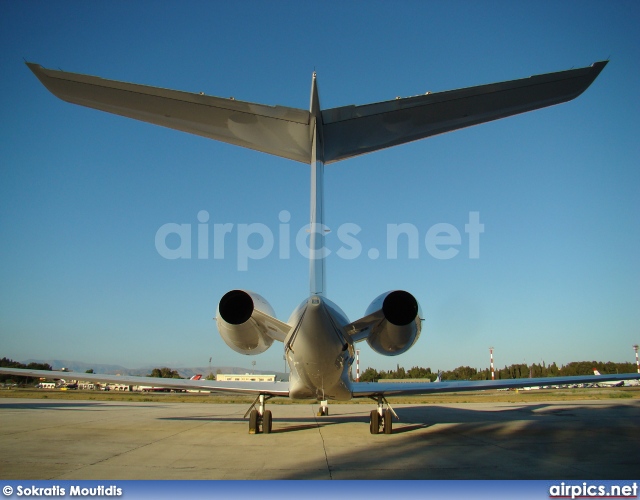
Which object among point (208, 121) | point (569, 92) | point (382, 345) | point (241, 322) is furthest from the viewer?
point (382, 345)

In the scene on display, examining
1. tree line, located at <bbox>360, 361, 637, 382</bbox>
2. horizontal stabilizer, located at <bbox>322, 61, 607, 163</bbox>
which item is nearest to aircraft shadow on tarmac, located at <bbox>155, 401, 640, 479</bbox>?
horizontal stabilizer, located at <bbox>322, 61, 607, 163</bbox>

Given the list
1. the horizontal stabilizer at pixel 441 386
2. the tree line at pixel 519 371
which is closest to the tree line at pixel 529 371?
the tree line at pixel 519 371

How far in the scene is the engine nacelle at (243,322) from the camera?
7.86 m

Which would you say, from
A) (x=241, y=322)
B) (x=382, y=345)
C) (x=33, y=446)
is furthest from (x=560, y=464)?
(x=33, y=446)

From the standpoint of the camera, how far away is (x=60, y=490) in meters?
4.05

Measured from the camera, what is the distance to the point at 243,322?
25.7 ft

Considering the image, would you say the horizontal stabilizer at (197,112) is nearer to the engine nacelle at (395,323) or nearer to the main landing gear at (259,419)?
the engine nacelle at (395,323)

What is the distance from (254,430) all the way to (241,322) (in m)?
3.11

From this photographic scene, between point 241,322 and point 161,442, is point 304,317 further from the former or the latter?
point 161,442

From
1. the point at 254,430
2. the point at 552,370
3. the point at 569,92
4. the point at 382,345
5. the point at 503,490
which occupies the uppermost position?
the point at 569,92

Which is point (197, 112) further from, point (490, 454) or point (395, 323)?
point (490, 454)

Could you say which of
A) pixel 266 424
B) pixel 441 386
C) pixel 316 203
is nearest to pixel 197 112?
pixel 316 203

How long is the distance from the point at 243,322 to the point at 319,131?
11.8 ft

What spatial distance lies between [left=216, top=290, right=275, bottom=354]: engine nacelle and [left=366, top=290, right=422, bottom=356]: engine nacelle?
2050mm
